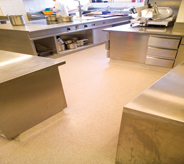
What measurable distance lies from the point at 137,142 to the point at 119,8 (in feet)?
17.9

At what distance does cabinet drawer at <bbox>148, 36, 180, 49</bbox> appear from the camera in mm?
1965

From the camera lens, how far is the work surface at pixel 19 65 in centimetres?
103

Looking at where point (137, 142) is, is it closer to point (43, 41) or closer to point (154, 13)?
point (154, 13)

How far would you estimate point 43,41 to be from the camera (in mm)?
3244

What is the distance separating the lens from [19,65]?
1.19 meters

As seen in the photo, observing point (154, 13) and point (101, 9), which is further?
point (101, 9)

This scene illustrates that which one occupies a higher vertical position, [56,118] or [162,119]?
[162,119]

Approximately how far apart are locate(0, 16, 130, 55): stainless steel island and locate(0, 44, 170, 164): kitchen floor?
1068 millimetres

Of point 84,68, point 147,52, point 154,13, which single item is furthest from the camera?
point 84,68

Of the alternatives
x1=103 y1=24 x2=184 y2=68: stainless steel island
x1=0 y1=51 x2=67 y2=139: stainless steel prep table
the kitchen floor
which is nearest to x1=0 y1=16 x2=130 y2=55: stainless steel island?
the kitchen floor

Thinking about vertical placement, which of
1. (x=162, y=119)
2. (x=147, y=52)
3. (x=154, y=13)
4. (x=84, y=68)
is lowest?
(x=84, y=68)

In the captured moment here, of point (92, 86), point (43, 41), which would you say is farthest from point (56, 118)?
point (43, 41)

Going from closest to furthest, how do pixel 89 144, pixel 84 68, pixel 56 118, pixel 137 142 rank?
pixel 137 142
pixel 89 144
pixel 56 118
pixel 84 68

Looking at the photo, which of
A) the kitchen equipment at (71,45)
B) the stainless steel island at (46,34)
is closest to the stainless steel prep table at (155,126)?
the stainless steel island at (46,34)
